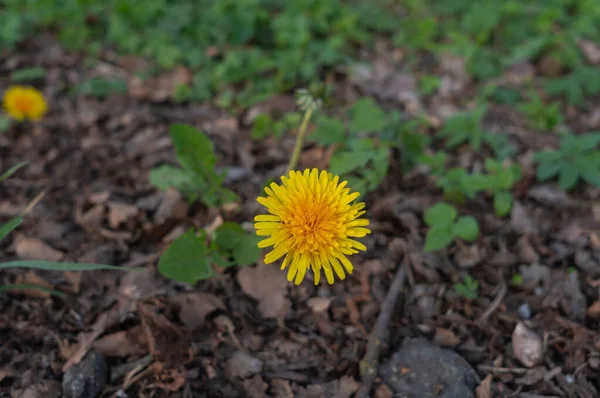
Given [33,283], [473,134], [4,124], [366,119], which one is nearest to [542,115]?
[473,134]

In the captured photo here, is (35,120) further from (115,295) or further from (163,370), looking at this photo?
(163,370)

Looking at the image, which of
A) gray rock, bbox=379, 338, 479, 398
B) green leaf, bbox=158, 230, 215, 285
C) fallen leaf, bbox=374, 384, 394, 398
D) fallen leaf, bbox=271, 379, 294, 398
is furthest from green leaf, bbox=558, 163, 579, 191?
green leaf, bbox=158, 230, 215, 285

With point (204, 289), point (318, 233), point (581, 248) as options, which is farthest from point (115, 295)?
point (581, 248)

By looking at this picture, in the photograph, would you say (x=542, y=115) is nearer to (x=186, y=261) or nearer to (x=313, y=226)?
(x=313, y=226)

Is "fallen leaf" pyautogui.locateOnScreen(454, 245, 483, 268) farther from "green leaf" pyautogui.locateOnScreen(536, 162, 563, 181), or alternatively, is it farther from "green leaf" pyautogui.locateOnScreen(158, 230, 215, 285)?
"green leaf" pyautogui.locateOnScreen(158, 230, 215, 285)

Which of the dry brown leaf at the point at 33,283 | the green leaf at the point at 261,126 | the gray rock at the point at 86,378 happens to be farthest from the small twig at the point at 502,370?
the dry brown leaf at the point at 33,283

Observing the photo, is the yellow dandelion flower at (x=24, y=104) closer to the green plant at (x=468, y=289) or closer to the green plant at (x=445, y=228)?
the green plant at (x=445, y=228)

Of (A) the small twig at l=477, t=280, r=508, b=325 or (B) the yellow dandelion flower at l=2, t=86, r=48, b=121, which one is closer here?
(A) the small twig at l=477, t=280, r=508, b=325
